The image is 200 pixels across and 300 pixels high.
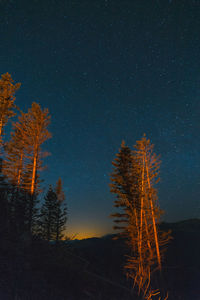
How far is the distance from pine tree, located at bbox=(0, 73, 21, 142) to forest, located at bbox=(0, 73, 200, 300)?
9 centimetres

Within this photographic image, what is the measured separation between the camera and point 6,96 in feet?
56.7

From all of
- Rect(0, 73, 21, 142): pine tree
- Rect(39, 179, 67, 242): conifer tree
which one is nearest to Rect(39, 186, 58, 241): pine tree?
Rect(39, 179, 67, 242): conifer tree

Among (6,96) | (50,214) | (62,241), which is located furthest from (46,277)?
(50,214)

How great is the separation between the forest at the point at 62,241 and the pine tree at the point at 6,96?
0.09 m

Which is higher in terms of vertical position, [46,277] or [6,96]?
[6,96]

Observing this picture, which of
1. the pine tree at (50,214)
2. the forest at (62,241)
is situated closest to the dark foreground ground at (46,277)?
the forest at (62,241)

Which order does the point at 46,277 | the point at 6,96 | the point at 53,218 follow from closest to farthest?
the point at 46,277 < the point at 6,96 < the point at 53,218

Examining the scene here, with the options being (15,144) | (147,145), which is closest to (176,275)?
(147,145)

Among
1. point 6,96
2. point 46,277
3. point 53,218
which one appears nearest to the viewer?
point 46,277

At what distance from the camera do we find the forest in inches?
245

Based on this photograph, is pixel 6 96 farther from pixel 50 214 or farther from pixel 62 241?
pixel 50 214

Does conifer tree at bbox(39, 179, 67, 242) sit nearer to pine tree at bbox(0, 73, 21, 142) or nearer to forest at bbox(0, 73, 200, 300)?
forest at bbox(0, 73, 200, 300)

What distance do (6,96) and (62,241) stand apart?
1521cm

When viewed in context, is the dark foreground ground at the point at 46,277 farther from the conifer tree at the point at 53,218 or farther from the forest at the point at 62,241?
the conifer tree at the point at 53,218
